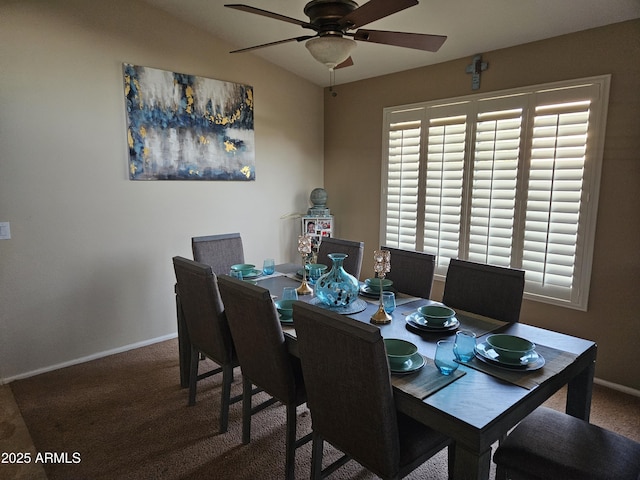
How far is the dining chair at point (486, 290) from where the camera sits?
220cm

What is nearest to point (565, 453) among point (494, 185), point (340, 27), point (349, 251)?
point (349, 251)

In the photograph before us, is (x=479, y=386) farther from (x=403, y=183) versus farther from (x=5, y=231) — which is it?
(x=5, y=231)

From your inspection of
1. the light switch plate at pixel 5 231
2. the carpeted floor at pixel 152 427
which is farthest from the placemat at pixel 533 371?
the light switch plate at pixel 5 231

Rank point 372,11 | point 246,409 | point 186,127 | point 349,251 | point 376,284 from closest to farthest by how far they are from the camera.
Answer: point 372,11
point 246,409
point 376,284
point 349,251
point 186,127

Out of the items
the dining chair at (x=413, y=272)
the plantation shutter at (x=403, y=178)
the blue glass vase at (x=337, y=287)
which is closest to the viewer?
the blue glass vase at (x=337, y=287)

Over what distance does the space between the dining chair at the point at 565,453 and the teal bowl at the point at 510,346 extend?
0.30 meters

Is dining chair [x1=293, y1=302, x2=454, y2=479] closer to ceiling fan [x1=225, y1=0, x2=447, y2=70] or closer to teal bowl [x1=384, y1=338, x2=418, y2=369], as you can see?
teal bowl [x1=384, y1=338, x2=418, y2=369]

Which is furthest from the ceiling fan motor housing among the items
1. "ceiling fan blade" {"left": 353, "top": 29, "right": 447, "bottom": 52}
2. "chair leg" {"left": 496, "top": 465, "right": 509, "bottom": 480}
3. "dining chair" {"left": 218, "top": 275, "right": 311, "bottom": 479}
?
"chair leg" {"left": 496, "top": 465, "right": 509, "bottom": 480}

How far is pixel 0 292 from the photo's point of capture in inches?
112

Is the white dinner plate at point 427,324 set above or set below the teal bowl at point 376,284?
below

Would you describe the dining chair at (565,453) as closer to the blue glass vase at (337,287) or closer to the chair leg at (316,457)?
the chair leg at (316,457)

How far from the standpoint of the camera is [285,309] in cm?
212

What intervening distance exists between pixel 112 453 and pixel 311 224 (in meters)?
2.71

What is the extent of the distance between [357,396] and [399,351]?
0.33 metres
